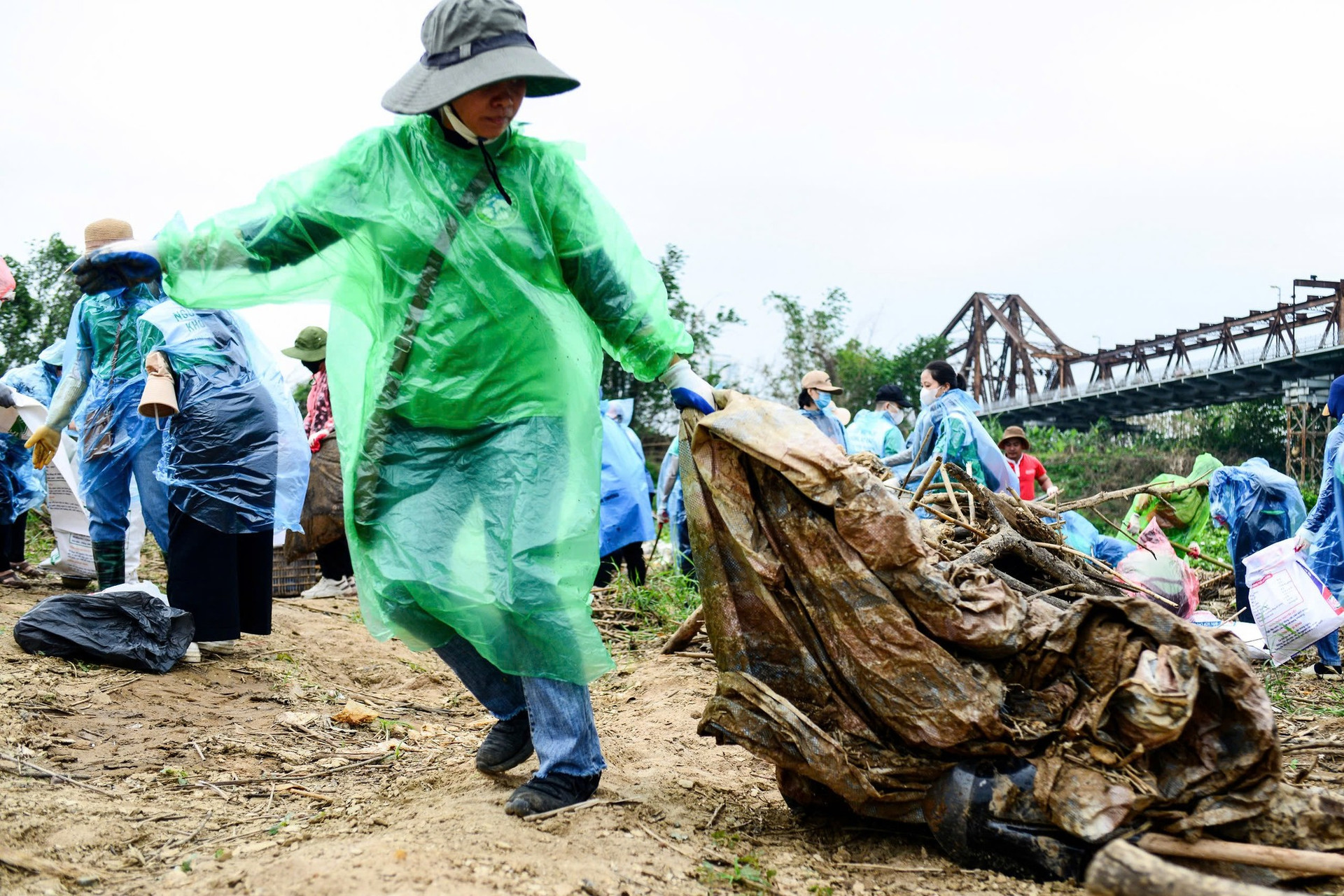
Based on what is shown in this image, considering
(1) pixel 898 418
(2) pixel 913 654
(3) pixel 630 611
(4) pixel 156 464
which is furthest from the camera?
(1) pixel 898 418

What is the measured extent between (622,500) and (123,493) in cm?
290

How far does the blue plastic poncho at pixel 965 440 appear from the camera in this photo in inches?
219

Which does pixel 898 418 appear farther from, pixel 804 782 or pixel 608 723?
pixel 804 782

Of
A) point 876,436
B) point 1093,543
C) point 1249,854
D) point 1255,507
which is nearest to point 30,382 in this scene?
point 876,436

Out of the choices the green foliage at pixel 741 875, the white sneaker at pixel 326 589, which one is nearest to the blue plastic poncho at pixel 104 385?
the white sneaker at pixel 326 589

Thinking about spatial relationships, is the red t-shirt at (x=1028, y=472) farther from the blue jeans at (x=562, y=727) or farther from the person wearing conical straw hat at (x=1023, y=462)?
the blue jeans at (x=562, y=727)

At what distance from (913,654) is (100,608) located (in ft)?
10.4

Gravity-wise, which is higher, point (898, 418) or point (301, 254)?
point (301, 254)

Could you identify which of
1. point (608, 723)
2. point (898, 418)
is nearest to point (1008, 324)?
point (898, 418)

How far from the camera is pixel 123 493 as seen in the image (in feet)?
14.8

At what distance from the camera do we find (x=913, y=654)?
2.18 meters

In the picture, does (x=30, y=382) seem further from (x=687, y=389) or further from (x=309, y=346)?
(x=687, y=389)

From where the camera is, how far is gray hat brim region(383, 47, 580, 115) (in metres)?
2.25

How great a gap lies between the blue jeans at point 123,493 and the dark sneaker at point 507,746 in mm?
2295
